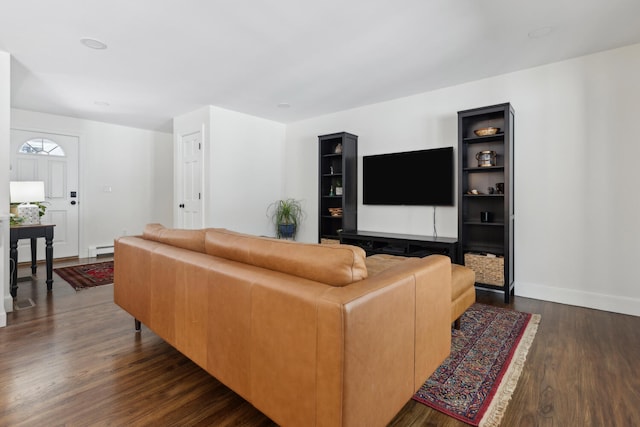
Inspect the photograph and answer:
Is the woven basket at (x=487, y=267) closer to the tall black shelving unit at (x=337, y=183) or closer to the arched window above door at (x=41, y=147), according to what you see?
the tall black shelving unit at (x=337, y=183)

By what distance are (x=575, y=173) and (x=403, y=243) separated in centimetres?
179

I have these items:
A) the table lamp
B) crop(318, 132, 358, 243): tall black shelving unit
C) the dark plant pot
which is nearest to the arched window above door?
the table lamp

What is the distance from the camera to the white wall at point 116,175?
18.1 ft

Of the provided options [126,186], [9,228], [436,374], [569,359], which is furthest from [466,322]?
[126,186]

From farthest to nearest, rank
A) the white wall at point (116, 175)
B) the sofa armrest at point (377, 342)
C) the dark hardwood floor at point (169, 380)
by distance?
1. the white wall at point (116, 175)
2. the dark hardwood floor at point (169, 380)
3. the sofa armrest at point (377, 342)

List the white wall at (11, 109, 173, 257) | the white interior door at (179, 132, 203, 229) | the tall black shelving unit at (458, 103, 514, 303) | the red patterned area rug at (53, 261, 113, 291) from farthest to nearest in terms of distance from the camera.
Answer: the white wall at (11, 109, 173, 257)
the white interior door at (179, 132, 203, 229)
the red patterned area rug at (53, 261, 113, 291)
the tall black shelving unit at (458, 103, 514, 303)

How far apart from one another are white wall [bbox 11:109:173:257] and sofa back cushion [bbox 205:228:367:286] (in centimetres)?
530

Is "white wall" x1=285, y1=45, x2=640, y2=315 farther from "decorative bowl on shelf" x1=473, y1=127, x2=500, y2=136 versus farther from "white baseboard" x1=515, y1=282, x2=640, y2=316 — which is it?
"decorative bowl on shelf" x1=473, y1=127, x2=500, y2=136

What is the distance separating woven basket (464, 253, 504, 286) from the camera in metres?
3.35

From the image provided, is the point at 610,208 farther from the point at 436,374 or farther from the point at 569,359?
the point at 436,374

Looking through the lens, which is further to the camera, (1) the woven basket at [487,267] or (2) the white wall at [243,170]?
(2) the white wall at [243,170]

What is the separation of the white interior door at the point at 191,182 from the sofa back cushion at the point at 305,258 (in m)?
3.56

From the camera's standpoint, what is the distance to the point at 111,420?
1.49 meters

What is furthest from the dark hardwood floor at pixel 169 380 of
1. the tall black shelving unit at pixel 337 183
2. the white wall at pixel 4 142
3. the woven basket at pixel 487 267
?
the tall black shelving unit at pixel 337 183
